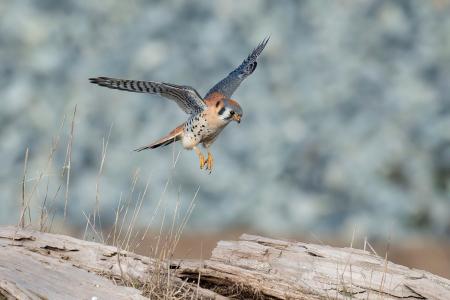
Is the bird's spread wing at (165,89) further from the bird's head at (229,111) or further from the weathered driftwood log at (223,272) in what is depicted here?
the weathered driftwood log at (223,272)

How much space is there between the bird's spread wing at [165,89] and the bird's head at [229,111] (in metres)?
0.16

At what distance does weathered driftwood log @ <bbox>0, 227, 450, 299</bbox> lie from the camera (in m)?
5.45

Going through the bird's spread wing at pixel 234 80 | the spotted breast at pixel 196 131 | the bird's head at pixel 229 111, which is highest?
the bird's spread wing at pixel 234 80

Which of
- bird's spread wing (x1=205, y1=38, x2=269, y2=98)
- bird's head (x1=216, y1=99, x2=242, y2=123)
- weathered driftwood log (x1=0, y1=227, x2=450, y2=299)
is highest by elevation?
bird's spread wing (x1=205, y1=38, x2=269, y2=98)

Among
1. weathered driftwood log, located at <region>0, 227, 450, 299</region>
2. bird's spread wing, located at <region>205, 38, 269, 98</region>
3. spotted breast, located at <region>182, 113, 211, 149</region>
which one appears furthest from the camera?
bird's spread wing, located at <region>205, 38, 269, 98</region>

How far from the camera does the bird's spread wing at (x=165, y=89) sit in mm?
6920

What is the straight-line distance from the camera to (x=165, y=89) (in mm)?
7465

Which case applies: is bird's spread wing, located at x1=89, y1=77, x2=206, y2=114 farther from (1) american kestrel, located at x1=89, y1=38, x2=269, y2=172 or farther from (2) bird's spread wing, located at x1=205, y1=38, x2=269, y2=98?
(2) bird's spread wing, located at x1=205, y1=38, x2=269, y2=98

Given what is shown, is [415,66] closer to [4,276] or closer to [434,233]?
[434,233]

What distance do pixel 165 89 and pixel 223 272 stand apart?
6.66 ft

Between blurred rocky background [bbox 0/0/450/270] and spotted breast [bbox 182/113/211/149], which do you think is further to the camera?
blurred rocky background [bbox 0/0/450/270]

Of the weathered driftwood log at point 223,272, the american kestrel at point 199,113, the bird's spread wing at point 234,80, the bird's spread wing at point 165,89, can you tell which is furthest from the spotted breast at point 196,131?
the weathered driftwood log at point 223,272

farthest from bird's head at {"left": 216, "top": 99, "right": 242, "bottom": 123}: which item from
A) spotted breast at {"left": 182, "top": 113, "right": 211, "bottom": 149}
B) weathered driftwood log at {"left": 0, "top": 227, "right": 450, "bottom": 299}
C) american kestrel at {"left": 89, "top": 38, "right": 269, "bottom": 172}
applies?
weathered driftwood log at {"left": 0, "top": 227, "right": 450, "bottom": 299}

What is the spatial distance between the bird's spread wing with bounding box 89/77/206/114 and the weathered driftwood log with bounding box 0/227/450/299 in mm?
1253
